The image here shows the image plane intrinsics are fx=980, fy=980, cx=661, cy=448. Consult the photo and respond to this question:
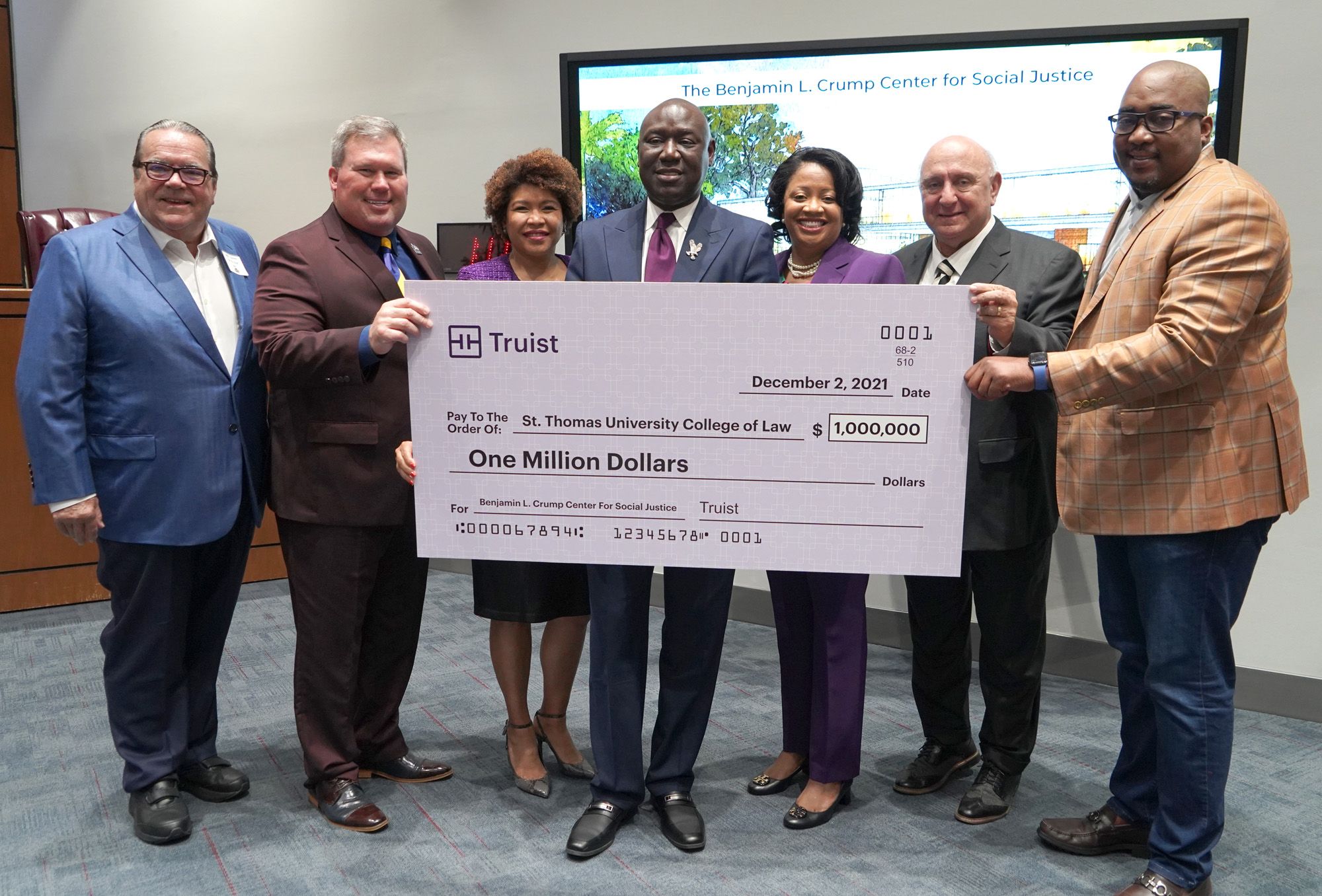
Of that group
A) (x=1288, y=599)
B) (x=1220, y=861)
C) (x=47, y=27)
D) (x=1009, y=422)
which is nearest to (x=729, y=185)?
(x=1009, y=422)

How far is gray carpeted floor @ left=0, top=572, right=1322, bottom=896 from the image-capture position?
222 cm

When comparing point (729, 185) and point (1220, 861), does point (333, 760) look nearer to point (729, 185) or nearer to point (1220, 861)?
point (1220, 861)

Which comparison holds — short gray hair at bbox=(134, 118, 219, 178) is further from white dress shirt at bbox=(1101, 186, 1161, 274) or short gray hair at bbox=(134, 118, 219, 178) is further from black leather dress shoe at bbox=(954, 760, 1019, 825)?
black leather dress shoe at bbox=(954, 760, 1019, 825)

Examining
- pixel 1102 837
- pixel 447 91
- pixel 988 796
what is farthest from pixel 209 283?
pixel 447 91

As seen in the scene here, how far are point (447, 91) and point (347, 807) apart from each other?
3.75 metres

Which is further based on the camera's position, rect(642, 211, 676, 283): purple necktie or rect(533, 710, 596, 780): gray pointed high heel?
rect(533, 710, 596, 780): gray pointed high heel

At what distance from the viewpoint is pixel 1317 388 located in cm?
316

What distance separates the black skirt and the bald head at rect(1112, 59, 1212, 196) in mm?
1632

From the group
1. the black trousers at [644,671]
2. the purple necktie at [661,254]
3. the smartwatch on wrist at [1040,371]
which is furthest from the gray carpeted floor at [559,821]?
the purple necktie at [661,254]

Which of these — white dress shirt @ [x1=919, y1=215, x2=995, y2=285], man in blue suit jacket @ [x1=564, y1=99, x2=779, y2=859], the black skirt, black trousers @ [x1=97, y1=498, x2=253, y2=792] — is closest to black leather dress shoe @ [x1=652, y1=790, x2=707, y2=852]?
man in blue suit jacket @ [x1=564, y1=99, x2=779, y2=859]

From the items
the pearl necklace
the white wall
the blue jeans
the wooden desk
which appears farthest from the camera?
the wooden desk

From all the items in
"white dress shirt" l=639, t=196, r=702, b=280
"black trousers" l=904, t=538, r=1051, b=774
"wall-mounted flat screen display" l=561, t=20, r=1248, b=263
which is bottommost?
"black trousers" l=904, t=538, r=1051, b=774

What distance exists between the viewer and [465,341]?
2.12 meters

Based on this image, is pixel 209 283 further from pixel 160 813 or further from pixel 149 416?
pixel 160 813
